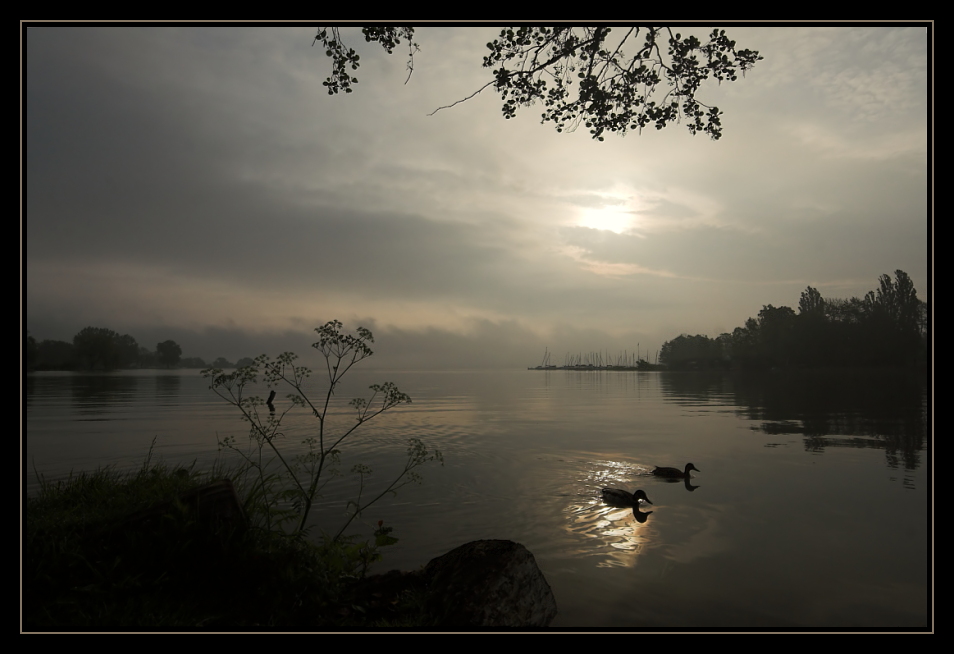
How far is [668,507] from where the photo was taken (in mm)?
13531

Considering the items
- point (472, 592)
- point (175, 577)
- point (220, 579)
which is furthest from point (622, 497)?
point (175, 577)

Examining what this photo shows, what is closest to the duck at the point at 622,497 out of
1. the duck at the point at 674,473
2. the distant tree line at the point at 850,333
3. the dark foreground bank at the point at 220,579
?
A: the duck at the point at 674,473

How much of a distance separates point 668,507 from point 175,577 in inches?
465

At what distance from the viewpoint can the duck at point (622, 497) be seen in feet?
43.9

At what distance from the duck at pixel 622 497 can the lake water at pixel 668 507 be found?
0.31 m

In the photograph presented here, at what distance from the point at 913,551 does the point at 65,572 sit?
580 inches

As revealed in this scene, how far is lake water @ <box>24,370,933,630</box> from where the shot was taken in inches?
325

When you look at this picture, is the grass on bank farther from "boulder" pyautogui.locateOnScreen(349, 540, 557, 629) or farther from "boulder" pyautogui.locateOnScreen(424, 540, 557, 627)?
"boulder" pyautogui.locateOnScreen(424, 540, 557, 627)

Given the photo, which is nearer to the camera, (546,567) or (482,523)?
(546,567)
